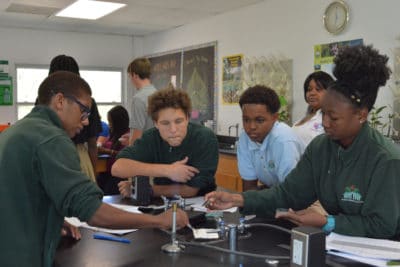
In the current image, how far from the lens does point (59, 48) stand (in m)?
6.58

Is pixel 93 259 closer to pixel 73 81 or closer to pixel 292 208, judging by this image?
pixel 73 81

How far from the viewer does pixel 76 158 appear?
4.17 ft

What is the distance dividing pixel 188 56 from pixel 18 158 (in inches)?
193

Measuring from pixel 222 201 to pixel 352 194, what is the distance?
0.52m

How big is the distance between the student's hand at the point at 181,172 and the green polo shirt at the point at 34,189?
0.87 metres

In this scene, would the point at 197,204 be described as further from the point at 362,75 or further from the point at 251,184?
the point at 362,75

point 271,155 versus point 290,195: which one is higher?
point 271,155

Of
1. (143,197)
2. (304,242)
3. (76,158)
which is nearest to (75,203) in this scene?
(76,158)

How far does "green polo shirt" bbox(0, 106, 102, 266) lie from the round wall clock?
315 cm

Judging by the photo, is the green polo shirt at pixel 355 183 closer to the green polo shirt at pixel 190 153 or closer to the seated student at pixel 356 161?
the seated student at pixel 356 161

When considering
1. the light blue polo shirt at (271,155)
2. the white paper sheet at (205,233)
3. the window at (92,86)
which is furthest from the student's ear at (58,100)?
the window at (92,86)

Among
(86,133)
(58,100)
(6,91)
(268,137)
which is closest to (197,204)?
(268,137)

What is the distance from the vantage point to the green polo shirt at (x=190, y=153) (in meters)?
2.23

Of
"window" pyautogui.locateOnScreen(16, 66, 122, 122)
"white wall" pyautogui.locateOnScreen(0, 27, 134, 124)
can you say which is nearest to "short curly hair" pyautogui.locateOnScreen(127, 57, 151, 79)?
"window" pyautogui.locateOnScreen(16, 66, 122, 122)
